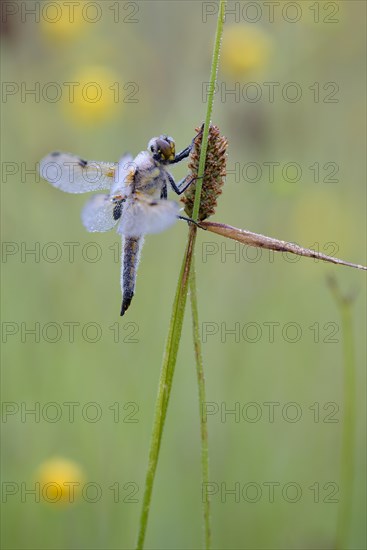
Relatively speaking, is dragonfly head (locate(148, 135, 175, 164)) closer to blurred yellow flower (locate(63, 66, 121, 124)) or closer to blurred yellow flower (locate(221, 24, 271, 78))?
blurred yellow flower (locate(63, 66, 121, 124))

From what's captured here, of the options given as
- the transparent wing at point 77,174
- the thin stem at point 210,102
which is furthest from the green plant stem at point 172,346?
the transparent wing at point 77,174

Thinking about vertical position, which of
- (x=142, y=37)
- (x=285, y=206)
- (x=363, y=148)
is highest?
(x=142, y=37)

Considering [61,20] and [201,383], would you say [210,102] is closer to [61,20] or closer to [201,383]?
[201,383]

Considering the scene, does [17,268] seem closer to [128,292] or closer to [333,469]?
[333,469]

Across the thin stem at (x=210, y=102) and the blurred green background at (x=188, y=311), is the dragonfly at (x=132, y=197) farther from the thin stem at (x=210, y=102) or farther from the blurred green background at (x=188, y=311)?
the blurred green background at (x=188, y=311)

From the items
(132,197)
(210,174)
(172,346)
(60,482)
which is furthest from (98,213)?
(60,482)

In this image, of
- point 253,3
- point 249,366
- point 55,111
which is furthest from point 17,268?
point 253,3
